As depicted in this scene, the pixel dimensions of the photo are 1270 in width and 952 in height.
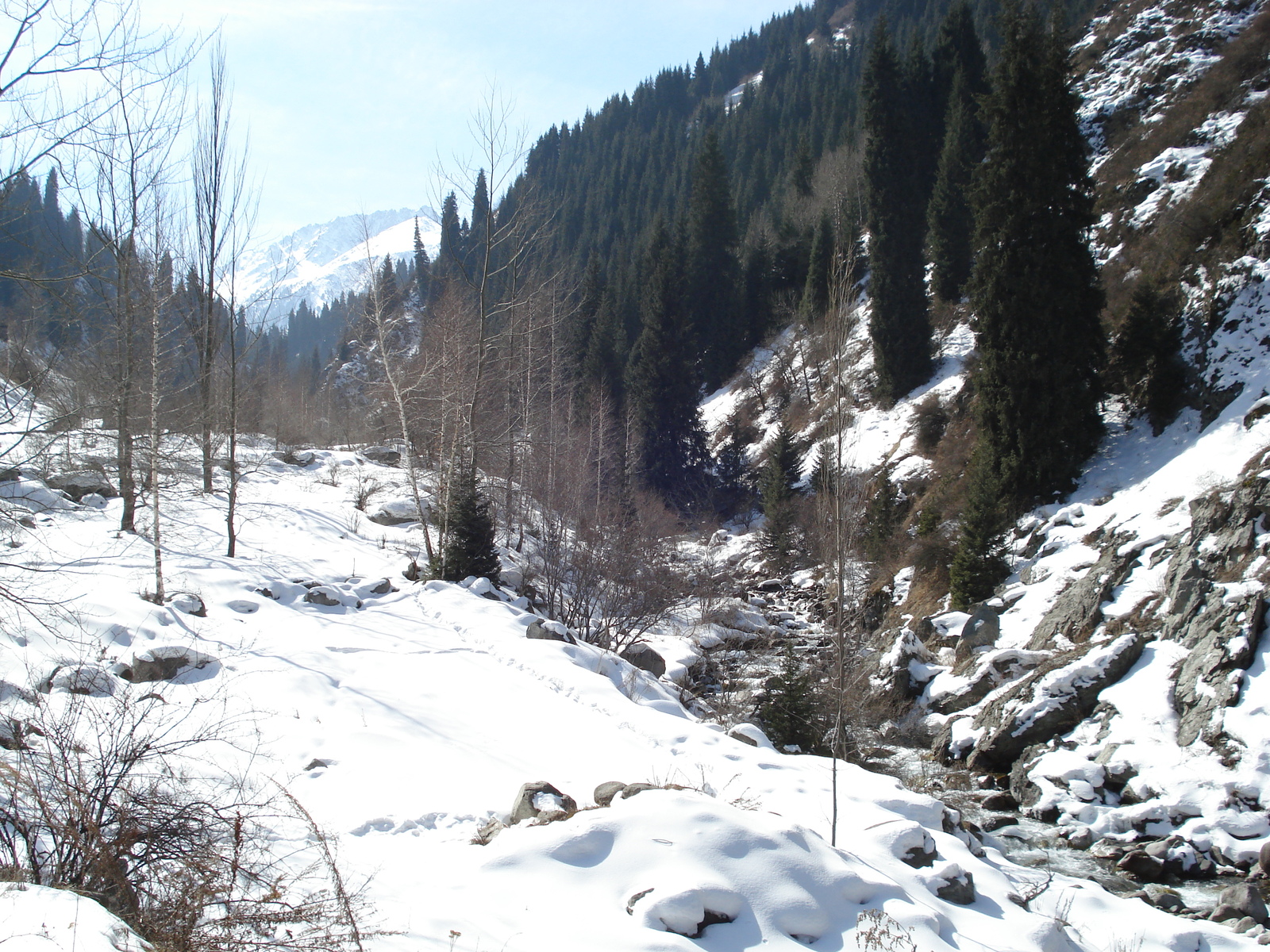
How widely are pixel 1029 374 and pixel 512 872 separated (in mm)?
16696

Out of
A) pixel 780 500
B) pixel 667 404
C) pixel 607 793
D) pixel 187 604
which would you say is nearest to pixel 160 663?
pixel 187 604

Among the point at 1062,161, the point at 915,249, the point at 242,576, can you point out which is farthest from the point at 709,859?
the point at 915,249

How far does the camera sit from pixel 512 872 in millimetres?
4664

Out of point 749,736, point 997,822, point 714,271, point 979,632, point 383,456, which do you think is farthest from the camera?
point 714,271

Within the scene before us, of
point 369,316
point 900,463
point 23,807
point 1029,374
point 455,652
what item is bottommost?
point 455,652

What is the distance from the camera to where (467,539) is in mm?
16047

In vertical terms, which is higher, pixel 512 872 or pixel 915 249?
pixel 915 249

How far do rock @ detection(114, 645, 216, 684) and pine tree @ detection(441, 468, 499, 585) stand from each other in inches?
282

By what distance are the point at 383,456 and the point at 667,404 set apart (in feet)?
47.4

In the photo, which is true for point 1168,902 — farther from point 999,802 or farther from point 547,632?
point 547,632

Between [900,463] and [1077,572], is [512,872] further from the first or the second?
[900,463]

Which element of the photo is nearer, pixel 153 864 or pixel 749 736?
pixel 153 864

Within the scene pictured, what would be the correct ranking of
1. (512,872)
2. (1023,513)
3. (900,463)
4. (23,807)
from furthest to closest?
(900,463) → (1023,513) → (512,872) → (23,807)

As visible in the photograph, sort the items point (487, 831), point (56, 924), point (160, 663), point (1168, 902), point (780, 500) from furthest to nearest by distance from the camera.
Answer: point (780, 500) < point (160, 663) < point (1168, 902) < point (487, 831) < point (56, 924)
